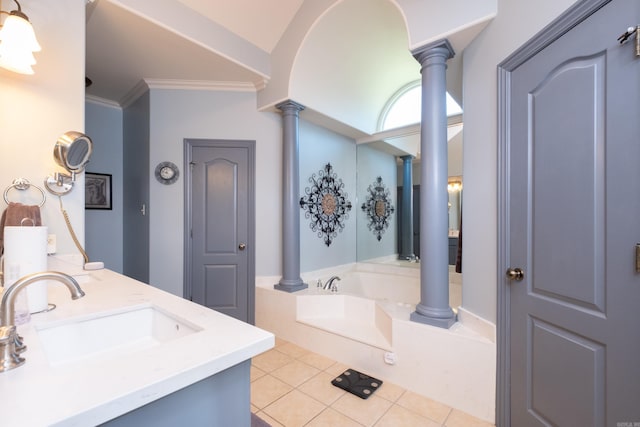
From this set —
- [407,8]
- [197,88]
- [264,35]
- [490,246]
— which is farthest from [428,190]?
[197,88]

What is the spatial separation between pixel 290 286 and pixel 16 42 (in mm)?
2448

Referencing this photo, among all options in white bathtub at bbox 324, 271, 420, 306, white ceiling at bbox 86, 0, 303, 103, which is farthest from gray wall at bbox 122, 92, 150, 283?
white bathtub at bbox 324, 271, 420, 306

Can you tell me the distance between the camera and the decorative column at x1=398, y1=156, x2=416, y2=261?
3.54 metres

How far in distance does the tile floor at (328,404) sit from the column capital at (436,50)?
2.28m

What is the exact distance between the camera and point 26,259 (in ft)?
3.37

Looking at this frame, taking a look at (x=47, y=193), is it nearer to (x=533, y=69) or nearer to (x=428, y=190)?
(x=428, y=190)

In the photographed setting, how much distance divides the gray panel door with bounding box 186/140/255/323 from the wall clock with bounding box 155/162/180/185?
15 cm

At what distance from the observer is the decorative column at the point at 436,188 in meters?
1.94

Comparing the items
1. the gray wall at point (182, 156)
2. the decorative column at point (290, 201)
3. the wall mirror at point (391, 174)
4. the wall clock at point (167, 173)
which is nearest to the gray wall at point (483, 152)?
the wall mirror at point (391, 174)

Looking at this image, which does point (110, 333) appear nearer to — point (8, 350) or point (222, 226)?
point (8, 350)

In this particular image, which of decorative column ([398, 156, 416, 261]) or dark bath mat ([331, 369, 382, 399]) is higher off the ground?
decorative column ([398, 156, 416, 261])

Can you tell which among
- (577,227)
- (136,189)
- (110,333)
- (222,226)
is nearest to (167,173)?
(136,189)

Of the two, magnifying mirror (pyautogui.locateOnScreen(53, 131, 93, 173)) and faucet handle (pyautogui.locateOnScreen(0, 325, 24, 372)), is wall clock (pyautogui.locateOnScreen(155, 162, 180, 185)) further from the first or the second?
faucet handle (pyautogui.locateOnScreen(0, 325, 24, 372))

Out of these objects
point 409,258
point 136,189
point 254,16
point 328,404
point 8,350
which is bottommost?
point 328,404
